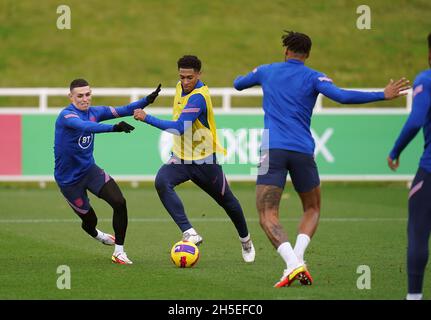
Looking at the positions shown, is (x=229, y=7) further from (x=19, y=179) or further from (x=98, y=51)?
→ (x=19, y=179)

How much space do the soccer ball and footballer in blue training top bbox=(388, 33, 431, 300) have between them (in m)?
3.63

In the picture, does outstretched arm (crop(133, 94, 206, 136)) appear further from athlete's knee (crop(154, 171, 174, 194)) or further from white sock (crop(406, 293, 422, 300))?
white sock (crop(406, 293, 422, 300))

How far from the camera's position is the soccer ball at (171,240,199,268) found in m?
12.2

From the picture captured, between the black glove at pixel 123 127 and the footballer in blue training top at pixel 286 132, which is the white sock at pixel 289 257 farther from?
the black glove at pixel 123 127

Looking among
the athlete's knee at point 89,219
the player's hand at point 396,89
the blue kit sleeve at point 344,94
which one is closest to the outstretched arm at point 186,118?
the athlete's knee at point 89,219

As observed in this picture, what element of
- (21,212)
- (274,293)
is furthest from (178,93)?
(21,212)

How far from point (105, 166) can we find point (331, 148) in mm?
4742

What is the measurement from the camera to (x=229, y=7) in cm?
4069

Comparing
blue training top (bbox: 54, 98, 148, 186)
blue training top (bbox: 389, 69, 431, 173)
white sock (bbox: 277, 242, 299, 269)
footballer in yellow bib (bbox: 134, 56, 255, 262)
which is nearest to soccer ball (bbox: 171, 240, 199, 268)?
footballer in yellow bib (bbox: 134, 56, 255, 262)

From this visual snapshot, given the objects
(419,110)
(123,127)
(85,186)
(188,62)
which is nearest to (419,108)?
(419,110)

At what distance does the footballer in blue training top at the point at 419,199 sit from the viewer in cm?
882

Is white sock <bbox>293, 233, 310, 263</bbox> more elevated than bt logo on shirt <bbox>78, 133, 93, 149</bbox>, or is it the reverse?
bt logo on shirt <bbox>78, 133, 93, 149</bbox>

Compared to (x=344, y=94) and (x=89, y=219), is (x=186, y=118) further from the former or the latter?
(x=344, y=94)
